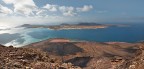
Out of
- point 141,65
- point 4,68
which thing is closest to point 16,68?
point 4,68

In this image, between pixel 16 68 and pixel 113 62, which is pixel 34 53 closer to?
pixel 16 68

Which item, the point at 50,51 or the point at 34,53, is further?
the point at 50,51

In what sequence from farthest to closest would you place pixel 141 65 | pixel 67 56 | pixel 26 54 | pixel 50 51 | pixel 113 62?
pixel 50 51, pixel 67 56, pixel 113 62, pixel 26 54, pixel 141 65

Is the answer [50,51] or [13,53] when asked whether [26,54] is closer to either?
[13,53]

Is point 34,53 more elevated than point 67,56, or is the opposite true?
point 34,53

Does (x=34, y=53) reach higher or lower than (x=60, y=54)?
higher

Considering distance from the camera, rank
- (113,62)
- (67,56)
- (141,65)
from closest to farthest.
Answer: (141,65) < (113,62) < (67,56)

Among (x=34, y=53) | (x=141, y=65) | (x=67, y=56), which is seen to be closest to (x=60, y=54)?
(x=67, y=56)

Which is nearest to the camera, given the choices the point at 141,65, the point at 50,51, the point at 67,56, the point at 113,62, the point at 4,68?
the point at 4,68

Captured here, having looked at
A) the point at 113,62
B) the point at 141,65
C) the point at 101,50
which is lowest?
the point at 101,50
